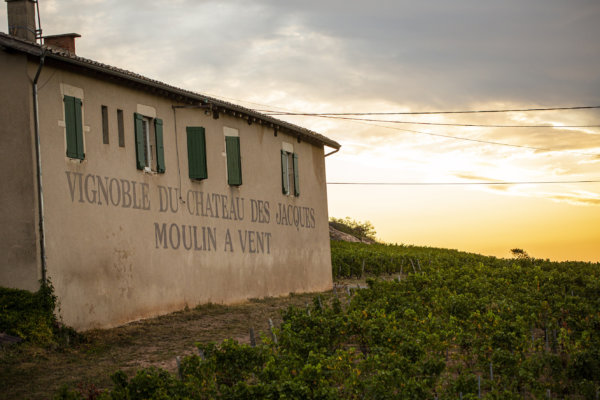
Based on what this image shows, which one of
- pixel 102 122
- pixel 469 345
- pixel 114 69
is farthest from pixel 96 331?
pixel 469 345

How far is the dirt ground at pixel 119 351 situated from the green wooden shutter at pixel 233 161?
345 cm

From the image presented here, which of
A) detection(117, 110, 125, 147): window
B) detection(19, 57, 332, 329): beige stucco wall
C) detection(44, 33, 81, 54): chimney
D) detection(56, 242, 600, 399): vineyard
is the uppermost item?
A: detection(44, 33, 81, 54): chimney

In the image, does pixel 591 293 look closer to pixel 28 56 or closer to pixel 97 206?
pixel 97 206

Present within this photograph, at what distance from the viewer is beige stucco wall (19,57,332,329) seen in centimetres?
1421

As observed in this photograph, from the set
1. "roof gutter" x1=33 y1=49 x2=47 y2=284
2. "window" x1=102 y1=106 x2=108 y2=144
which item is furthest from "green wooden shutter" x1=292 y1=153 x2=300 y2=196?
"roof gutter" x1=33 y1=49 x2=47 y2=284

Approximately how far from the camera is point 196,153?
18.2 meters

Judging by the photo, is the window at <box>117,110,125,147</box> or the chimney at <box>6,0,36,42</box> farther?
the window at <box>117,110,125,147</box>

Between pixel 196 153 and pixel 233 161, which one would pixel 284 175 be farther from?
pixel 196 153

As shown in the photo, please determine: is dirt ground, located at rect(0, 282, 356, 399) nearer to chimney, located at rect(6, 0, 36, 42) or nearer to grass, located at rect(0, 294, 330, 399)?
grass, located at rect(0, 294, 330, 399)

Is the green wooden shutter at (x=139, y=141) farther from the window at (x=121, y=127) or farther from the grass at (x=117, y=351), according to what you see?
the grass at (x=117, y=351)

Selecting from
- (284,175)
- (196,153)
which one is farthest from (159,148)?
(284,175)

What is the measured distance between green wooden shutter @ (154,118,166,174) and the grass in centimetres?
330

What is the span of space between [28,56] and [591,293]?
16.3 meters

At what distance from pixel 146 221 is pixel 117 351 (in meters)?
3.57
